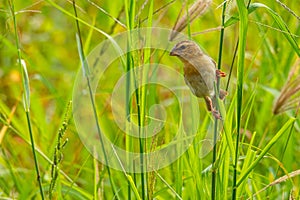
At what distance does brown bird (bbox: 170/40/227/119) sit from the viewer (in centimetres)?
129

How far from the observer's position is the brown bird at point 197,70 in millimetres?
1294

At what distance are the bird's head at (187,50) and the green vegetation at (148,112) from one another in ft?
0.18

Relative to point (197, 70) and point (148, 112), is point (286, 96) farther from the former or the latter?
point (197, 70)

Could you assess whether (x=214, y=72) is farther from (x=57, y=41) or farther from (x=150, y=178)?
(x=57, y=41)

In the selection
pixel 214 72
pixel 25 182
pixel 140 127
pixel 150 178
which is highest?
pixel 214 72

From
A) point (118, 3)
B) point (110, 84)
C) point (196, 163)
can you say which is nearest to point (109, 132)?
point (110, 84)

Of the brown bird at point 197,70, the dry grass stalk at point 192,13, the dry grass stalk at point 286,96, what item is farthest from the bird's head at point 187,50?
the dry grass stalk at point 286,96

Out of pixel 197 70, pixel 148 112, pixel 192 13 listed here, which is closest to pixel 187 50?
pixel 197 70

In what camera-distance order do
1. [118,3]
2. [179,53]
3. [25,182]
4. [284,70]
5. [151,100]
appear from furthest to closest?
[118,3]
[284,70]
[25,182]
[151,100]
[179,53]

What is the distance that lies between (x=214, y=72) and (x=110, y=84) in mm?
1655

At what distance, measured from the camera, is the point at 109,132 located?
259 centimetres

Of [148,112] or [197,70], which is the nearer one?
[197,70]

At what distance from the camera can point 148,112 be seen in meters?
1.82

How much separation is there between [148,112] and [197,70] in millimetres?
544
